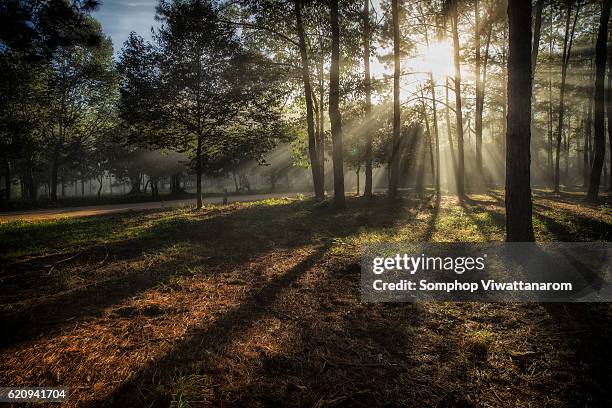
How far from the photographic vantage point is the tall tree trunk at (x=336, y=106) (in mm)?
12539

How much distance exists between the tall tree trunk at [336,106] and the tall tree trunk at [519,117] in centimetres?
719

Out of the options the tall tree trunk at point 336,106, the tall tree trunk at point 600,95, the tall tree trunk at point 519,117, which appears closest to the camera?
the tall tree trunk at point 519,117

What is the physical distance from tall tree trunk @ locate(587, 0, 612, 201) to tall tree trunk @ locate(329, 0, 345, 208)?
11.1 meters

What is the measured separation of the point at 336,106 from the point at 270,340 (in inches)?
442

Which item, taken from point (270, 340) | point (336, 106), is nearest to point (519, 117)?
point (270, 340)

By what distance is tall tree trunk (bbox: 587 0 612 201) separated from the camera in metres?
13.2

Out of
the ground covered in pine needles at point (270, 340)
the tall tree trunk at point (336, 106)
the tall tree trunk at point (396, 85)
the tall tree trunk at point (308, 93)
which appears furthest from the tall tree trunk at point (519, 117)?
the tall tree trunk at point (308, 93)

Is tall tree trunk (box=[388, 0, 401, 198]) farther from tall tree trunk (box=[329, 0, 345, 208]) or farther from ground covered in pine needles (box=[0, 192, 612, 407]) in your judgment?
ground covered in pine needles (box=[0, 192, 612, 407])

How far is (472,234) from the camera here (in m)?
8.31

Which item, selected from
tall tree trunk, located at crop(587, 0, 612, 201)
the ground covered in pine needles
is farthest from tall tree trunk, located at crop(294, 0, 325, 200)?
tall tree trunk, located at crop(587, 0, 612, 201)

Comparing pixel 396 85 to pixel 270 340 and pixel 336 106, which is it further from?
pixel 270 340

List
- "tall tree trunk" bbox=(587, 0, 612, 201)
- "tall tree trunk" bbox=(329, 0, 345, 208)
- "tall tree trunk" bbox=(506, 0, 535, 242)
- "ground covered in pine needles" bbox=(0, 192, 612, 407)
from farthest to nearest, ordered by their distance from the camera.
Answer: "tall tree trunk" bbox=(587, 0, 612, 201) → "tall tree trunk" bbox=(329, 0, 345, 208) → "tall tree trunk" bbox=(506, 0, 535, 242) → "ground covered in pine needles" bbox=(0, 192, 612, 407)

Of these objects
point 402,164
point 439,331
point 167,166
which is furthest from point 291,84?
point 167,166

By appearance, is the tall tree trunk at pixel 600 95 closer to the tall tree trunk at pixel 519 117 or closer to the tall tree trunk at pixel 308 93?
the tall tree trunk at pixel 519 117
